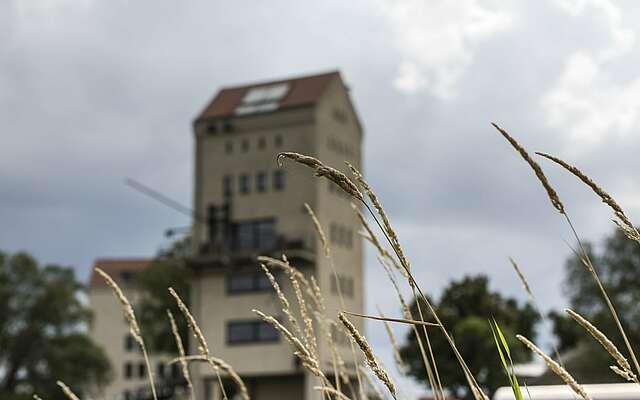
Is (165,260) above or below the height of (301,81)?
below

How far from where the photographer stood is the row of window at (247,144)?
40688mm

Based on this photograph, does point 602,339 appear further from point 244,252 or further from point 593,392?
point 244,252

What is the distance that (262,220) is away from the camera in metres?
41.1

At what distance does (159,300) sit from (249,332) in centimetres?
1129

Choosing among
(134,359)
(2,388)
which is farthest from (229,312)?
(134,359)

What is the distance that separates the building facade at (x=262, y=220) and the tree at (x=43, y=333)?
949 cm

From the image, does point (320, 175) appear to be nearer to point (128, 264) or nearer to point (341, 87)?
point (341, 87)

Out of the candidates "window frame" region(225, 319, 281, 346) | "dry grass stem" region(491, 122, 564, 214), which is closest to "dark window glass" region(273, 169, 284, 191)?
"window frame" region(225, 319, 281, 346)

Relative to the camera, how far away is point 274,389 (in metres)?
40.9

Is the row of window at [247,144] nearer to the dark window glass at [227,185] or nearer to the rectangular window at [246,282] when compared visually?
the dark window glass at [227,185]

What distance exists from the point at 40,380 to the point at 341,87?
837 inches

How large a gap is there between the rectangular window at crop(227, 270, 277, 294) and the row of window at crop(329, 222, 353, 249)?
11.2ft

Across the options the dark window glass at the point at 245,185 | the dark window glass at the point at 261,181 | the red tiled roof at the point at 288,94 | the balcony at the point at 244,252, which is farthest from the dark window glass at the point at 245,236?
the red tiled roof at the point at 288,94

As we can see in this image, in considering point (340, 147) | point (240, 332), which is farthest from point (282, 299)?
point (340, 147)
